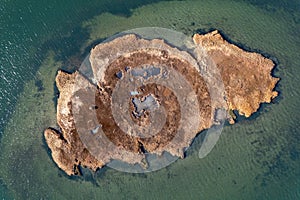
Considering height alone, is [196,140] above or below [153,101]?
below

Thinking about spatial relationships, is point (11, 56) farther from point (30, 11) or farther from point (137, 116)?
point (137, 116)

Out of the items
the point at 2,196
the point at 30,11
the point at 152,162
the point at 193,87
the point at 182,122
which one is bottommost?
the point at 2,196

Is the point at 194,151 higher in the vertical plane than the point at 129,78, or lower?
lower

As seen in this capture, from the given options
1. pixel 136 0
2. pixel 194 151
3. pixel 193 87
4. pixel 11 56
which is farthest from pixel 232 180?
pixel 11 56
